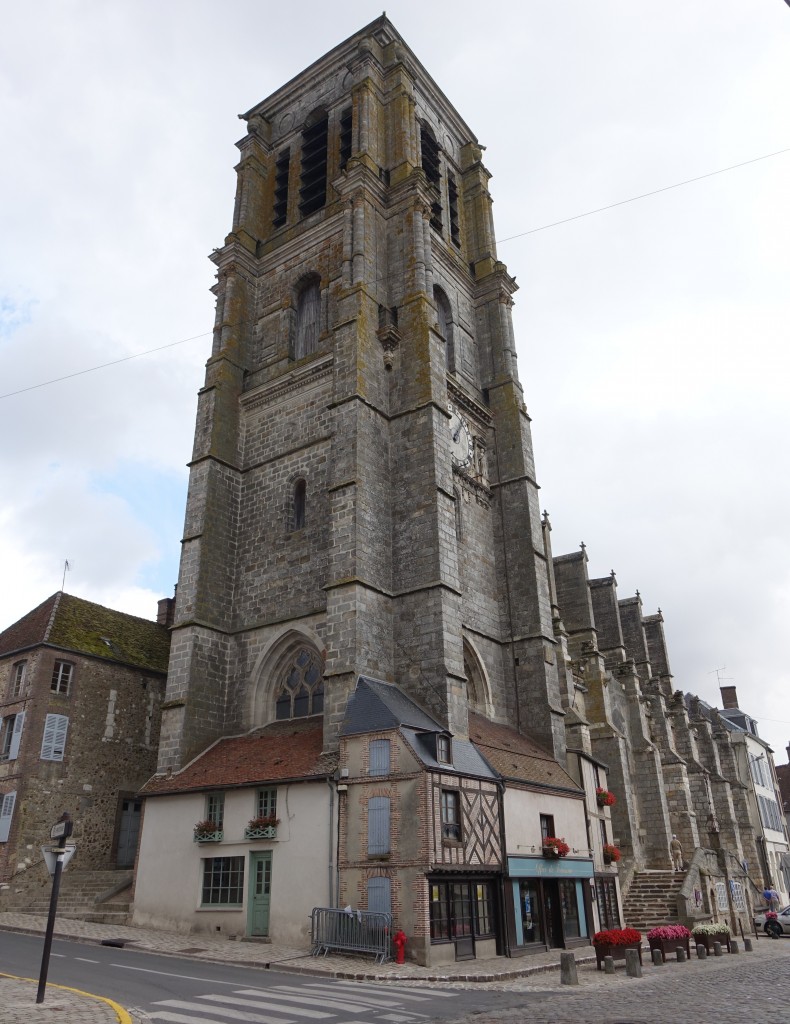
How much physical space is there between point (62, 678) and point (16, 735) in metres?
1.89

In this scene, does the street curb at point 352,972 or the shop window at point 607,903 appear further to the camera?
the shop window at point 607,903

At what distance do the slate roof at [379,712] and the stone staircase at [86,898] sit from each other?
7.51 meters

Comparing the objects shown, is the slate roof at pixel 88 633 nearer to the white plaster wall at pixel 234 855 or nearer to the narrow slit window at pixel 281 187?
the white plaster wall at pixel 234 855

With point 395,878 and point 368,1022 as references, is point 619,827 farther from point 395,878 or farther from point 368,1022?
point 368,1022

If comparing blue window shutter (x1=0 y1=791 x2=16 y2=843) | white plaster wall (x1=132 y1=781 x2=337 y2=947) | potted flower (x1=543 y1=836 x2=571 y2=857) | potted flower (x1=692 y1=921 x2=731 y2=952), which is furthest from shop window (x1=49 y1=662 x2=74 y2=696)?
potted flower (x1=692 y1=921 x2=731 y2=952)

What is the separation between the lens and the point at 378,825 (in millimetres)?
15820

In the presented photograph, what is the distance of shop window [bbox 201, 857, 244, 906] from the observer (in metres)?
17.3

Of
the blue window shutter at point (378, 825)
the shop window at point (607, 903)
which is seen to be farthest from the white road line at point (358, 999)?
the shop window at point (607, 903)

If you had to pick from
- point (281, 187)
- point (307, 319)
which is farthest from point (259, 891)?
point (281, 187)

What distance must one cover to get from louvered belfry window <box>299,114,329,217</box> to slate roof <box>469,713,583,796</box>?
1955cm

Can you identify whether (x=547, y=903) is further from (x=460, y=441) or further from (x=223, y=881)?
(x=460, y=441)

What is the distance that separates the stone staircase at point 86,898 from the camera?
19094mm

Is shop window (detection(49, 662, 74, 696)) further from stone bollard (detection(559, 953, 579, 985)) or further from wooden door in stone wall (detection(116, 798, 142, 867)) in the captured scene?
stone bollard (detection(559, 953, 579, 985))

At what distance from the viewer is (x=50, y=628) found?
23.4 m
